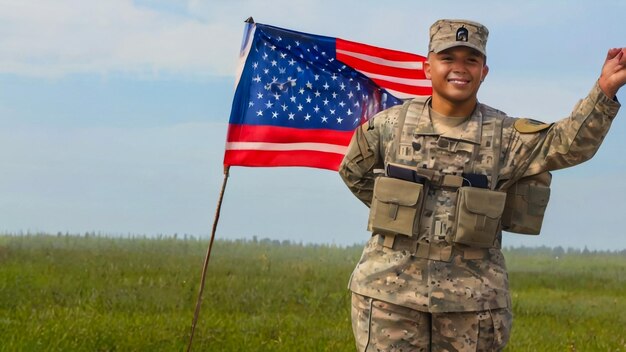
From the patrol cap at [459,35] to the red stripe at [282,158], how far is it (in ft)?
7.77

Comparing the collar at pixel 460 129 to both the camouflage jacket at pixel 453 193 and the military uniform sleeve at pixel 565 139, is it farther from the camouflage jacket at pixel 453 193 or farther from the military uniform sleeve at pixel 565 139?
the military uniform sleeve at pixel 565 139

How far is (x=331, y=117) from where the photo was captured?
7.30 metres

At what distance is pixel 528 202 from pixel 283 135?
2.56m

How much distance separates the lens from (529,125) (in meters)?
5.09

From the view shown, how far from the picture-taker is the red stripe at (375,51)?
7.45m

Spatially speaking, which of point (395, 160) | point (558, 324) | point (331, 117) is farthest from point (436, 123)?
point (558, 324)

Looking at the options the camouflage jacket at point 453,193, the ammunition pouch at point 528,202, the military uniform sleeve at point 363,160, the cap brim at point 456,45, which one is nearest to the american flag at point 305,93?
the military uniform sleeve at point 363,160

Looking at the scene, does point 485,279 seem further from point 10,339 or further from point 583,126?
point 10,339

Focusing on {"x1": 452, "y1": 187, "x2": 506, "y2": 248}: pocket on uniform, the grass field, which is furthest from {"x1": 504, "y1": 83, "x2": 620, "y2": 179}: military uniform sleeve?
the grass field

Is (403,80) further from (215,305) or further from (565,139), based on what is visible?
(215,305)

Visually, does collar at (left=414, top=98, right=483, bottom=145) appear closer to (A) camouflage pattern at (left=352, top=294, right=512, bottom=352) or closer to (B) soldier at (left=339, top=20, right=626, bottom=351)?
(B) soldier at (left=339, top=20, right=626, bottom=351)

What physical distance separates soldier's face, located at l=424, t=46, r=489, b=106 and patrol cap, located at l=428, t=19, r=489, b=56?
0.04 meters

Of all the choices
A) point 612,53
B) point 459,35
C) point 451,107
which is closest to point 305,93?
point 451,107

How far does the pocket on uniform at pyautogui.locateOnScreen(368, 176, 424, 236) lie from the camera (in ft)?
16.2
